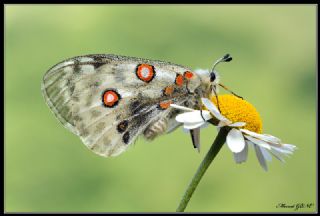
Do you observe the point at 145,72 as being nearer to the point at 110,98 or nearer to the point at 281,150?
the point at 110,98

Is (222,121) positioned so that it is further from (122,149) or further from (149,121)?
(122,149)

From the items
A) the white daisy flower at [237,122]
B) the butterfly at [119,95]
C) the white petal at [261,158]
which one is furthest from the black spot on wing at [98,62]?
the white petal at [261,158]

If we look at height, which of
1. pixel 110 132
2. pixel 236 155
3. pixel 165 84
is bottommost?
pixel 236 155

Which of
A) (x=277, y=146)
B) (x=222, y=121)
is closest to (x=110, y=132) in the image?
(x=222, y=121)

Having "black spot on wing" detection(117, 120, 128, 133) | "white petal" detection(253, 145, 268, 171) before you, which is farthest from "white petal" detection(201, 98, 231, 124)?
"black spot on wing" detection(117, 120, 128, 133)

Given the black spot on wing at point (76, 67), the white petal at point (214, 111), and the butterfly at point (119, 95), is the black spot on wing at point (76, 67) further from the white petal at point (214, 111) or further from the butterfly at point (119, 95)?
the white petal at point (214, 111)

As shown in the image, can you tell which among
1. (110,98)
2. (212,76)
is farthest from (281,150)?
(110,98)

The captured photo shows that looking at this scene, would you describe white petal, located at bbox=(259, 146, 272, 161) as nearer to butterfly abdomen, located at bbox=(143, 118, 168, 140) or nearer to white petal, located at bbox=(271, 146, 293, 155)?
white petal, located at bbox=(271, 146, 293, 155)
